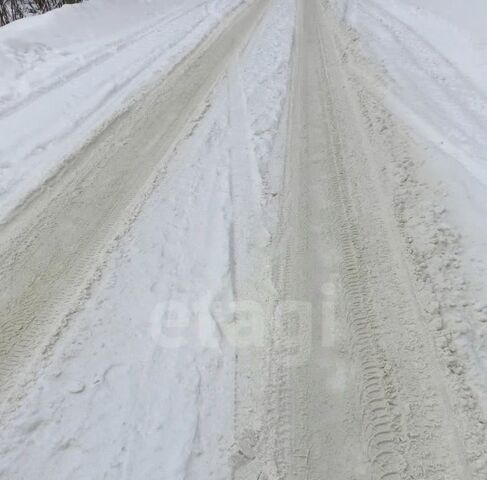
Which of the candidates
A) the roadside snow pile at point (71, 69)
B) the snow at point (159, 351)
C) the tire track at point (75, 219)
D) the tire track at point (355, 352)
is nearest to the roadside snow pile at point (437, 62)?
the tire track at point (355, 352)

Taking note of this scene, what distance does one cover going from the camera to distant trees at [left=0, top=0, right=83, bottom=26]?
1157cm

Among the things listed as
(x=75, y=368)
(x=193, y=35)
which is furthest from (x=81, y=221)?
(x=193, y=35)

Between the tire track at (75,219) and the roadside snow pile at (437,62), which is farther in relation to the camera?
the roadside snow pile at (437,62)

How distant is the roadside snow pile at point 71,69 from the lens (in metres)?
5.35

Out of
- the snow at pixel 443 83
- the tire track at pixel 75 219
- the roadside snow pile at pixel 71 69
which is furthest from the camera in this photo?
the roadside snow pile at pixel 71 69

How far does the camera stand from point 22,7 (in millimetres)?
12711

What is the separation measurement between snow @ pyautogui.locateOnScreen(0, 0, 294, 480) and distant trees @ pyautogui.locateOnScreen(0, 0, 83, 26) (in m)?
9.44

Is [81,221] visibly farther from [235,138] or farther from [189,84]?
[189,84]

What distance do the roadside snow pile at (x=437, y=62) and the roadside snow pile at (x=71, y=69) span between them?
3635 millimetres

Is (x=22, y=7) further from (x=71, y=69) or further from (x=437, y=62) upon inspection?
(x=437, y=62)

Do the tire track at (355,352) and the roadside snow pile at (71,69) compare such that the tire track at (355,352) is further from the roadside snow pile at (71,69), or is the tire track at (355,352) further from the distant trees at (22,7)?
the distant trees at (22,7)

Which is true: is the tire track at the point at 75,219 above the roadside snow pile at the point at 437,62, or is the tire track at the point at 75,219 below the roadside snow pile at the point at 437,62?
above

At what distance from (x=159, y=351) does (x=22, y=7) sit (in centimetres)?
1305

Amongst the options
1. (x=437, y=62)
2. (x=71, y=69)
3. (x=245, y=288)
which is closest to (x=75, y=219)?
(x=245, y=288)
